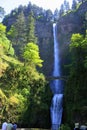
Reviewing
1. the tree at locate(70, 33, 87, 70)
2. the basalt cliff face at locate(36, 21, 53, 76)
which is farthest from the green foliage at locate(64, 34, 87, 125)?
the basalt cliff face at locate(36, 21, 53, 76)

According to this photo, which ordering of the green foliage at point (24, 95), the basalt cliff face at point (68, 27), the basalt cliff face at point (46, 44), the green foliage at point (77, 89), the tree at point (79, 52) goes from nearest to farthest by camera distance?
the green foliage at point (77, 89) < the green foliage at point (24, 95) < the tree at point (79, 52) < the basalt cliff face at point (46, 44) < the basalt cliff face at point (68, 27)

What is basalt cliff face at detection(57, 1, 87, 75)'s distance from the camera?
68.3m

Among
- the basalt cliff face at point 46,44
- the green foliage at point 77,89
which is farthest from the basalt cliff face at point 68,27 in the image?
the green foliage at point 77,89

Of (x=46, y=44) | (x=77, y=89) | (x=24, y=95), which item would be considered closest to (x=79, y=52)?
(x=77, y=89)

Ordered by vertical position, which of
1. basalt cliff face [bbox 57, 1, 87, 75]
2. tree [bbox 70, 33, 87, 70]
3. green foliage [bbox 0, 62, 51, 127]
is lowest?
green foliage [bbox 0, 62, 51, 127]

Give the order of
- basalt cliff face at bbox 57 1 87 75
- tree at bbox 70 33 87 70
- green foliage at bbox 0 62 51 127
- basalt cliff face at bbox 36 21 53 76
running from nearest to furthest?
1. green foliage at bbox 0 62 51 127
2. tree at bbox 70 33 87 70
3. basalt cliff face at bbox 36 21 53 76
4. basalt cliff face at bbox 57 1 87 75

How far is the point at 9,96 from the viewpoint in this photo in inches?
1766

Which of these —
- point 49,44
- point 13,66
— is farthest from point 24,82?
point 49,44

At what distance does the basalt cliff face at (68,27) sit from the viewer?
68.3 meters

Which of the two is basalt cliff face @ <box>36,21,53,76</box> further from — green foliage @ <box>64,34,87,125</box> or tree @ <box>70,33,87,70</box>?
green foliage @ <box>64,34,87,125</box>

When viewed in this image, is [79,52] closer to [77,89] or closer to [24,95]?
[77,89]

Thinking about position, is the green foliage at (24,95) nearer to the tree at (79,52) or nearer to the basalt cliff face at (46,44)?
the tree at (79,52)

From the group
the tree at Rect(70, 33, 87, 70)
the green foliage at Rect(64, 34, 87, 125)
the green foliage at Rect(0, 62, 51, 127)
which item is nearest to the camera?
the green foliage at Rect(64, 34, 87, 125)

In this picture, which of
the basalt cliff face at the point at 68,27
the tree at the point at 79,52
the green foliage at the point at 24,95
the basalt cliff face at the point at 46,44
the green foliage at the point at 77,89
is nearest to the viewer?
the green foliage at the point at 77,89
